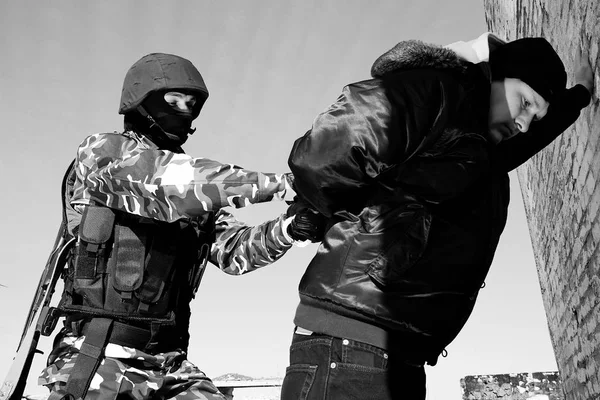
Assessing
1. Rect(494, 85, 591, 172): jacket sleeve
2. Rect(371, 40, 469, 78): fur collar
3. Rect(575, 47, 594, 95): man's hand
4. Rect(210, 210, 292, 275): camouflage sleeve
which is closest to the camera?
Rect(371, 40, 469, 78): fur collar

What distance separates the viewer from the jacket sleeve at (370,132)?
64.7 inches

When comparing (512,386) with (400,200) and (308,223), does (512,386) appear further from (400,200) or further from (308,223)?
(400,200)

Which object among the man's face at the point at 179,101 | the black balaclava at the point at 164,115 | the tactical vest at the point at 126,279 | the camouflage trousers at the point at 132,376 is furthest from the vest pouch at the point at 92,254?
the man's face at the point at 179,101

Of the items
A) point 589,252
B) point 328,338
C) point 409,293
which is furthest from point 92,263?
point 589,252

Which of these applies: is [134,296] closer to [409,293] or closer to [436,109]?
[409,293]

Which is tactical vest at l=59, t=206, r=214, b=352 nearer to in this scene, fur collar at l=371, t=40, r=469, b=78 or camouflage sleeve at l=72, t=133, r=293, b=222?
camouflage sleeve at l=72, t=133, r=293, b=222

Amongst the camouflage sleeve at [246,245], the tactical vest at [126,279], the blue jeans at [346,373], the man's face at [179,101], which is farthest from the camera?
the man's face at [179,101]

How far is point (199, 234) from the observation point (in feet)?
10.4

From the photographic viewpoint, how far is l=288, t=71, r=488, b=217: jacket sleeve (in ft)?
5.39

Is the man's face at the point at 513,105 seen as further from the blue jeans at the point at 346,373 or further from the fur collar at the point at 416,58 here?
the blue jeans at the point at 346,373

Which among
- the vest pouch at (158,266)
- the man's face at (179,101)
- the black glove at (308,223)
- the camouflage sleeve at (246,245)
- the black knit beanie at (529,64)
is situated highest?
the man's face at (179,101)

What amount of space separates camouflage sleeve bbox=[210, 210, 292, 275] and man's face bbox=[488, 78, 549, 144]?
135 cm

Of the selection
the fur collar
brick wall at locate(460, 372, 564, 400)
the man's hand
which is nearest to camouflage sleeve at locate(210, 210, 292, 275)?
the fur collar

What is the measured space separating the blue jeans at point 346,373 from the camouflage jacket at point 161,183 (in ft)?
3.16
